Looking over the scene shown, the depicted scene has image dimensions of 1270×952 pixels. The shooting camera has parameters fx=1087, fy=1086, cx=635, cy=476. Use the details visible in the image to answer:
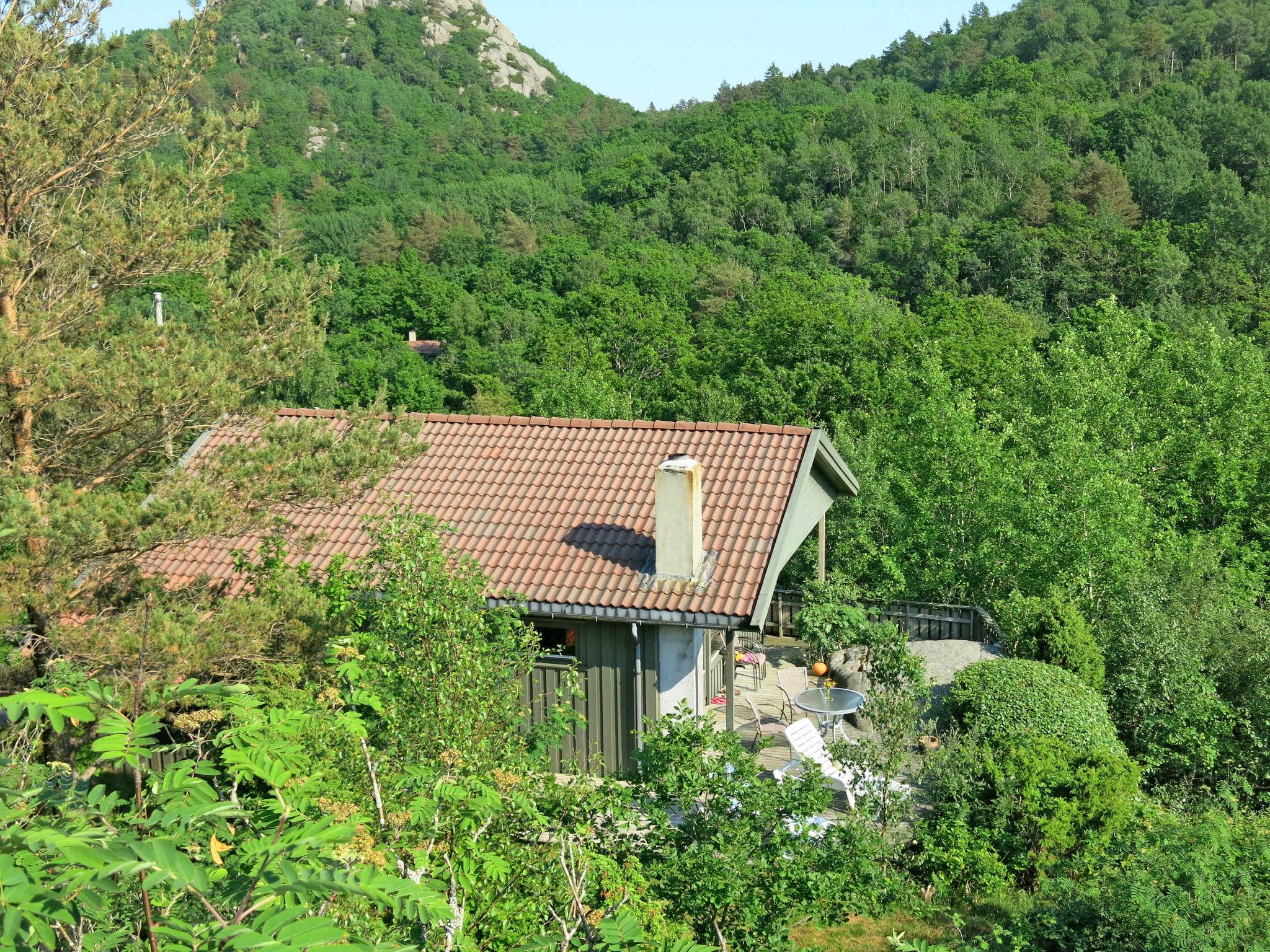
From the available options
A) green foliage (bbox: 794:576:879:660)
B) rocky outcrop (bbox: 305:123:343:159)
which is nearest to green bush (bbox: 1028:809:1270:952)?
green foliage (bbox: 794:576:879:660)

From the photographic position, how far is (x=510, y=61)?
146750 mm

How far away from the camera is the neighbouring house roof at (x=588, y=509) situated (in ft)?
42.7

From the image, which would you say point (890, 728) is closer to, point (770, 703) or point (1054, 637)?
point (770, 703)

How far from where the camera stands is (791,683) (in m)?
16.3

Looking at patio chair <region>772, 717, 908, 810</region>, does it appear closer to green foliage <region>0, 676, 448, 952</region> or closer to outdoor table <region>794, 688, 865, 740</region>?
outdoor table <region>794, 688, 865, 740</region>

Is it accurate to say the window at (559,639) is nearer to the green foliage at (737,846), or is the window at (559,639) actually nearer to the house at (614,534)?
the house at (614,534)

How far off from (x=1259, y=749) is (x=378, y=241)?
7976cm

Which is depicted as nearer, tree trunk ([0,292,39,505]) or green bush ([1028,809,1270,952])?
green bush ([1028,809,1270,952])

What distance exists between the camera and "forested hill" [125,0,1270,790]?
1997 centimetres

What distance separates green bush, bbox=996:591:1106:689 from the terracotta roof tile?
14.8 feet

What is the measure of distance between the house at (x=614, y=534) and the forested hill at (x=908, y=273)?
3356 millimetres

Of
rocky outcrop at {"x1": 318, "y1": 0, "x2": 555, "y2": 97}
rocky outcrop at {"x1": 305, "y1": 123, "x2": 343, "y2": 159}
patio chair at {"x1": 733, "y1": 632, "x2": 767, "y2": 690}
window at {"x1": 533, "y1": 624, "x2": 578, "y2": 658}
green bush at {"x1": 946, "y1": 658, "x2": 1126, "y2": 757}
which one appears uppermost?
rocky outcrop at {"x1": 318, "y1": 0, "x2": 555, "y2": 97}

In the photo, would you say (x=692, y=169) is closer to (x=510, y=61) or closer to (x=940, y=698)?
(x=510, y=61)

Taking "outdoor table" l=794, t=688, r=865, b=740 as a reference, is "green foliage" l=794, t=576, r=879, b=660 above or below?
above
